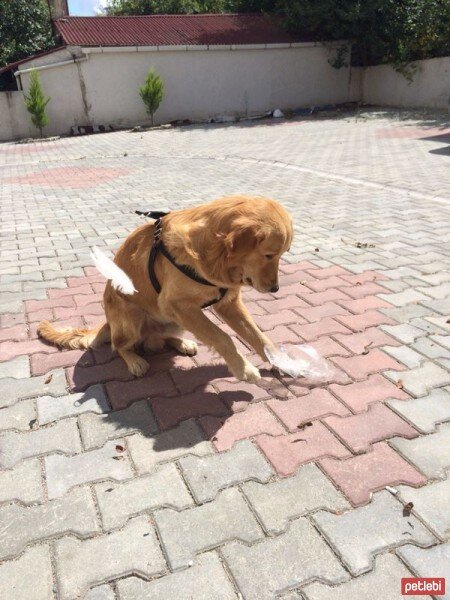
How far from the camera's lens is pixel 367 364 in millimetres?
3225

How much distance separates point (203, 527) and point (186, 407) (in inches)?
34.9

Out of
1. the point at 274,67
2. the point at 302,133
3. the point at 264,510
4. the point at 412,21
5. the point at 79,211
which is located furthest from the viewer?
the point at 274,67

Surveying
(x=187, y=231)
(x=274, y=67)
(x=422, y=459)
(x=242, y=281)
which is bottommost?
(x=422, y=459)

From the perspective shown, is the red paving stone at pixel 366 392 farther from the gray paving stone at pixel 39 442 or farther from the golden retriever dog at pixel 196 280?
the gray paving stone at pixel 39 442

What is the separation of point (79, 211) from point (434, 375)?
21.3 feet

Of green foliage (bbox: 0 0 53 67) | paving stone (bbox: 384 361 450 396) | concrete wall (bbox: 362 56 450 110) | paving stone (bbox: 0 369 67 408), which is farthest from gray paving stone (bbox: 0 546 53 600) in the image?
green foliage (bbox: 0 0 53 67)

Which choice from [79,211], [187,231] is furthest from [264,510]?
[79,211]

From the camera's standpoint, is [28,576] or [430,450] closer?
[28,576]

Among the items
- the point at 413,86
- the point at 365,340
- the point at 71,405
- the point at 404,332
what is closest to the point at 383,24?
the point at 413,86

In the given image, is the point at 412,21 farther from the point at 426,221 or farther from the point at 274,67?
the point at 426,221

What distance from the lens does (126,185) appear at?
10.2 meters

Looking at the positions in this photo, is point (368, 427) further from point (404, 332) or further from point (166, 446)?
point (404, 332)

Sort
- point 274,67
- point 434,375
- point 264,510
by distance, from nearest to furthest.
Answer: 1. point 264,510
2. point 434,375
3. point 274,67

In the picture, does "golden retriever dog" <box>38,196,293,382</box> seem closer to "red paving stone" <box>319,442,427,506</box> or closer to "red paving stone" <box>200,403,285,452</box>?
"red paving stone" <box>200,403,285,452</box>
